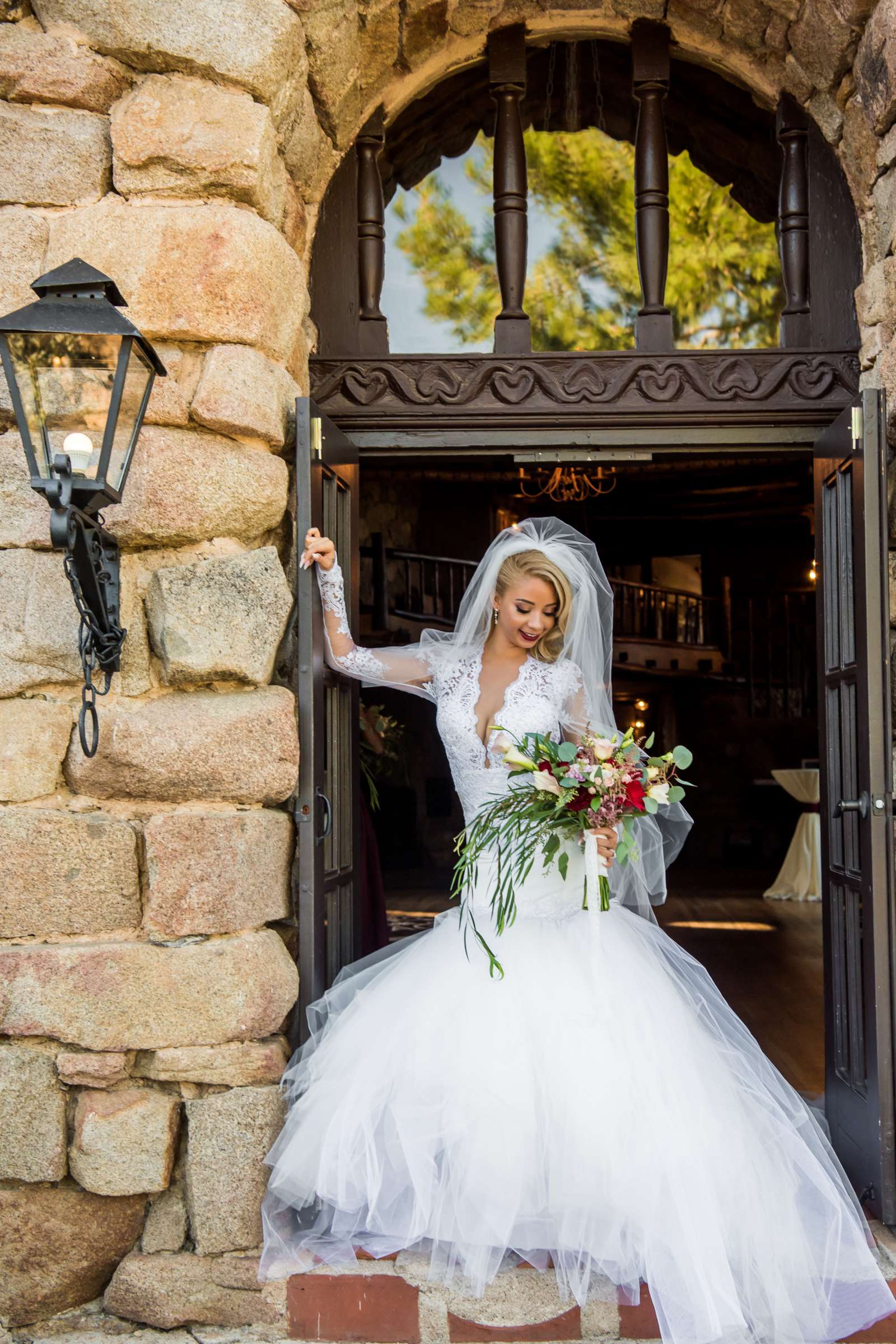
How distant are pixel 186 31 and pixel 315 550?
151 cm

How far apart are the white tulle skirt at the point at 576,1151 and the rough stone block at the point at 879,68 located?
260cm

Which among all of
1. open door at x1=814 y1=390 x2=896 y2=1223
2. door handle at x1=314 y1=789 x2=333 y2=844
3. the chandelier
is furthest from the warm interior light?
door handle at x1=314 y1=789 x2=333 y2=844

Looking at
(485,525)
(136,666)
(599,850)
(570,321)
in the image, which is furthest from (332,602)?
(485,525)

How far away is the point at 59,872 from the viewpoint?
2.83 m

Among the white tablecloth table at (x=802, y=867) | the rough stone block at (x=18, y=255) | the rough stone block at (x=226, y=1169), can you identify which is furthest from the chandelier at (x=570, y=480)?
the rough stone block at (x=226, y=1169)

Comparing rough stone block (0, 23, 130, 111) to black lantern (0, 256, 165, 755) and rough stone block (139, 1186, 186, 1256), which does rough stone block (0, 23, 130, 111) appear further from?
rough stone block (139, 1186, 186, 1256)

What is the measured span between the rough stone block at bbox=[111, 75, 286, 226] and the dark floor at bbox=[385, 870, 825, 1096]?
3847 mm

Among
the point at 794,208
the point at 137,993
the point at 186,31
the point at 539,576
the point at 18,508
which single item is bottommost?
the point at 137,993

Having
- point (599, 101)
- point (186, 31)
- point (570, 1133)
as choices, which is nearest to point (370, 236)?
point (186, 31)

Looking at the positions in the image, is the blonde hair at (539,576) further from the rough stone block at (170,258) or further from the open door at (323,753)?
the rough stone block at (170,258)

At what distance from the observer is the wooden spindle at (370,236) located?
3623 millimetres

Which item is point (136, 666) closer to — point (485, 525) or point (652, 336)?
point (652, 336)

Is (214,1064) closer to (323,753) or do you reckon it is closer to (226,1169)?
(226,1169)

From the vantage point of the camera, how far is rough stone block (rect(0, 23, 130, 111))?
2.99 metres
